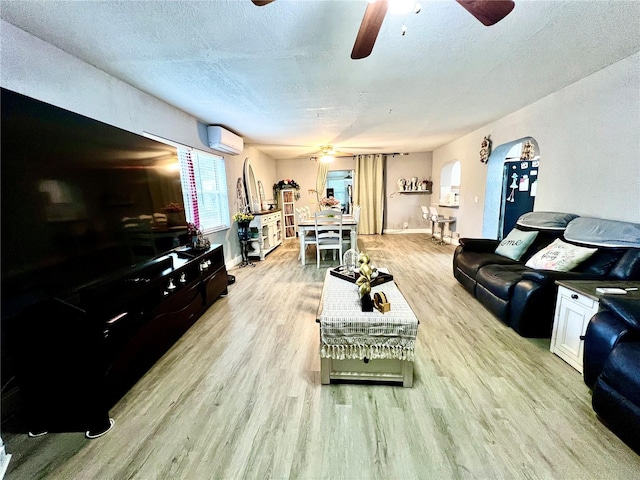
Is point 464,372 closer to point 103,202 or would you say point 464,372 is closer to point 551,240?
point 551,240

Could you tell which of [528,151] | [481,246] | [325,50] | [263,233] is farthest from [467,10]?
[528,151]

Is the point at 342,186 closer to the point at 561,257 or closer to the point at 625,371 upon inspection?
the point at 561,257

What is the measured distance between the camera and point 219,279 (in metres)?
3.06

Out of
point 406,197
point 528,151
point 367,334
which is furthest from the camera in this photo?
point 406,197

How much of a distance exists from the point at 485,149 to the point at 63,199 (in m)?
5.38

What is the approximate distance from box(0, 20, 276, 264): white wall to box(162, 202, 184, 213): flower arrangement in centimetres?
82

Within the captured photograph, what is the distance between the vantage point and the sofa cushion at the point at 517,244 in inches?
116

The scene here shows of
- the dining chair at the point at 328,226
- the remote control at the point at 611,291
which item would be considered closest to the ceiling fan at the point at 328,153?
the dining chair at the point at 328,226

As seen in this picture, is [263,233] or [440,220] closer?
[263,233]

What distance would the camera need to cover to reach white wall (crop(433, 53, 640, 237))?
2189mm

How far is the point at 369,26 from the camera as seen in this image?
1375 millimetres

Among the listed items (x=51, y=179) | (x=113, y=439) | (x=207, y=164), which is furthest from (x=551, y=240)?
(x=207, y=164)

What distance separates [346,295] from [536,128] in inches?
137

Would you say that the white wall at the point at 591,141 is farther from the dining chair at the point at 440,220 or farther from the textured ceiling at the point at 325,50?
the dining chair at the point at 440,220
